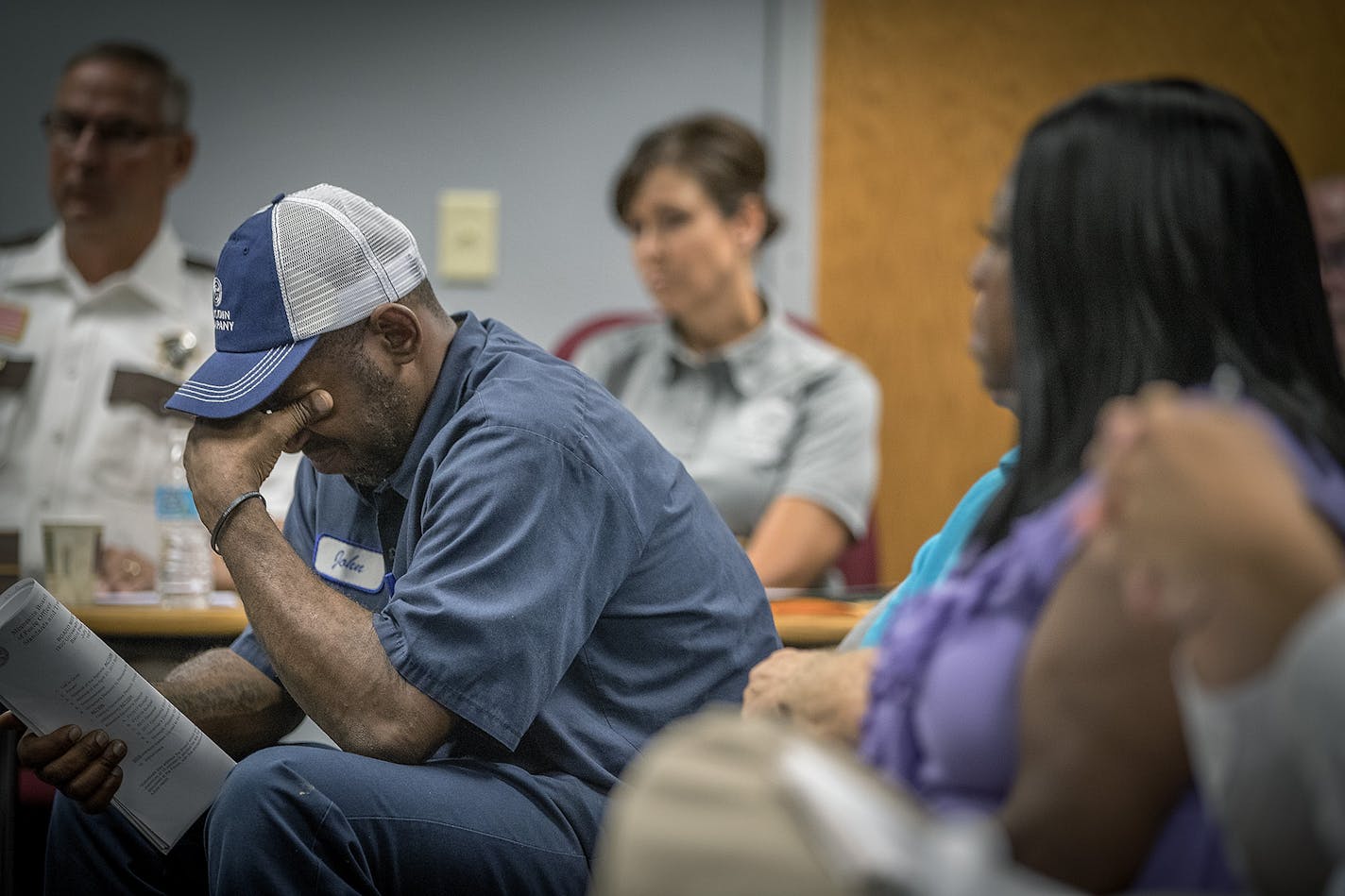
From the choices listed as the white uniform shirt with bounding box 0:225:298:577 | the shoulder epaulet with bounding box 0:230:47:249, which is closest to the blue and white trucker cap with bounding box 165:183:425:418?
the white uniform shirt with bounding box 0:225:298:577

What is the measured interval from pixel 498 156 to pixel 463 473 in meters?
2.13

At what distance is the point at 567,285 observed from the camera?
3.43m

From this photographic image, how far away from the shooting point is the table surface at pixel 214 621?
189 cm

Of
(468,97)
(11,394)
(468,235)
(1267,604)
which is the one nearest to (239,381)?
(1267,604)

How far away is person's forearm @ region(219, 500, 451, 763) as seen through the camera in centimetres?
136

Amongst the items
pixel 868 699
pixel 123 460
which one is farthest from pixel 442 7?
pixel 868 699

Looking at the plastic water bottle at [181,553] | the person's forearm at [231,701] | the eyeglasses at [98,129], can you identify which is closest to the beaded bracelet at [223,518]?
the person's forearm at [231,701]

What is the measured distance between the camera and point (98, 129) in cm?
293

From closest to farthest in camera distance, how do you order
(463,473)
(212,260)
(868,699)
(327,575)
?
(868,699) → (463,473) → (327,575) → (212,260)

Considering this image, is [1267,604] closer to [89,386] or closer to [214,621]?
[214,621]

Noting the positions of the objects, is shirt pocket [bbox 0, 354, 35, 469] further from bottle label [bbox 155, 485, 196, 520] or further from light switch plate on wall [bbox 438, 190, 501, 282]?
light switch plate on wall [bbox 438, 190, 501, 282]

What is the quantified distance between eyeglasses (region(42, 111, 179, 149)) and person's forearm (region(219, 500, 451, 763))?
183 centimetres

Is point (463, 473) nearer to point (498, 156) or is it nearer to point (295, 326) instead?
point (295, 326)

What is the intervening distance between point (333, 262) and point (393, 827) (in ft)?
1.91
